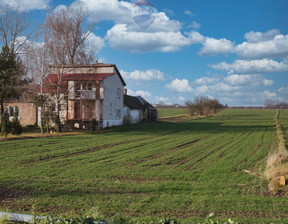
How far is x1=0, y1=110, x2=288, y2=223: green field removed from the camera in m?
7.75

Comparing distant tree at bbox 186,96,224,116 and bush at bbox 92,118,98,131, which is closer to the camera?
bush at bbox 92,118,98,131

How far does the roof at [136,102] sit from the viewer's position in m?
41.8

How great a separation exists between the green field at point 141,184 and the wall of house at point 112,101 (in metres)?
15.8

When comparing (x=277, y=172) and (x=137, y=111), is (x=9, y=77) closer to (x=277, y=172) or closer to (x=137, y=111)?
(x=137, y=111)

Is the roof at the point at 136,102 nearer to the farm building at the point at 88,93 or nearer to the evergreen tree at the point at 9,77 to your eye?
the farm building at the point at 88,93

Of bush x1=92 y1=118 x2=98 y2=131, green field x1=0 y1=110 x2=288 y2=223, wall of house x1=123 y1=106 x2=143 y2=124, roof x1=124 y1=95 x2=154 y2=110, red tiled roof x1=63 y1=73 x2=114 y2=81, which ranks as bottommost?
green field x1=0 y1=110 x2=288 y2=223

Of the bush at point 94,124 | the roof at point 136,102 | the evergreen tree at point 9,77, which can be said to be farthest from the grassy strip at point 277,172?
the roof at point 136,102

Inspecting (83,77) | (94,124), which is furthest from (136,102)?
(94,124)

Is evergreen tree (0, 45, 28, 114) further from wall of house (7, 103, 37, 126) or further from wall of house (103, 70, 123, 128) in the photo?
wall of house (103, 70, 123, 128)

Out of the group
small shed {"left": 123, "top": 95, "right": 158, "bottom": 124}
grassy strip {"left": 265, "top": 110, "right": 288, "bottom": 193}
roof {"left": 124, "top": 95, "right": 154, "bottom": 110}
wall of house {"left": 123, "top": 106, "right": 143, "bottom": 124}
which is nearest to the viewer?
grassy strip {"left": 265, "top": 110, "right": 288, "bottom": 193}

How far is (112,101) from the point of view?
35000 mm

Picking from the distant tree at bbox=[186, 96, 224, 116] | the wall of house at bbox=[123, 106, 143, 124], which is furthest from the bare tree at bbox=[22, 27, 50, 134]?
the distant tree at bbox=[186, 96, 224, 116]

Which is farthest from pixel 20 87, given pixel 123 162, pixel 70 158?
pixel 123 162

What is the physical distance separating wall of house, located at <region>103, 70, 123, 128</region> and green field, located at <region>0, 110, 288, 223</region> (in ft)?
51.9
